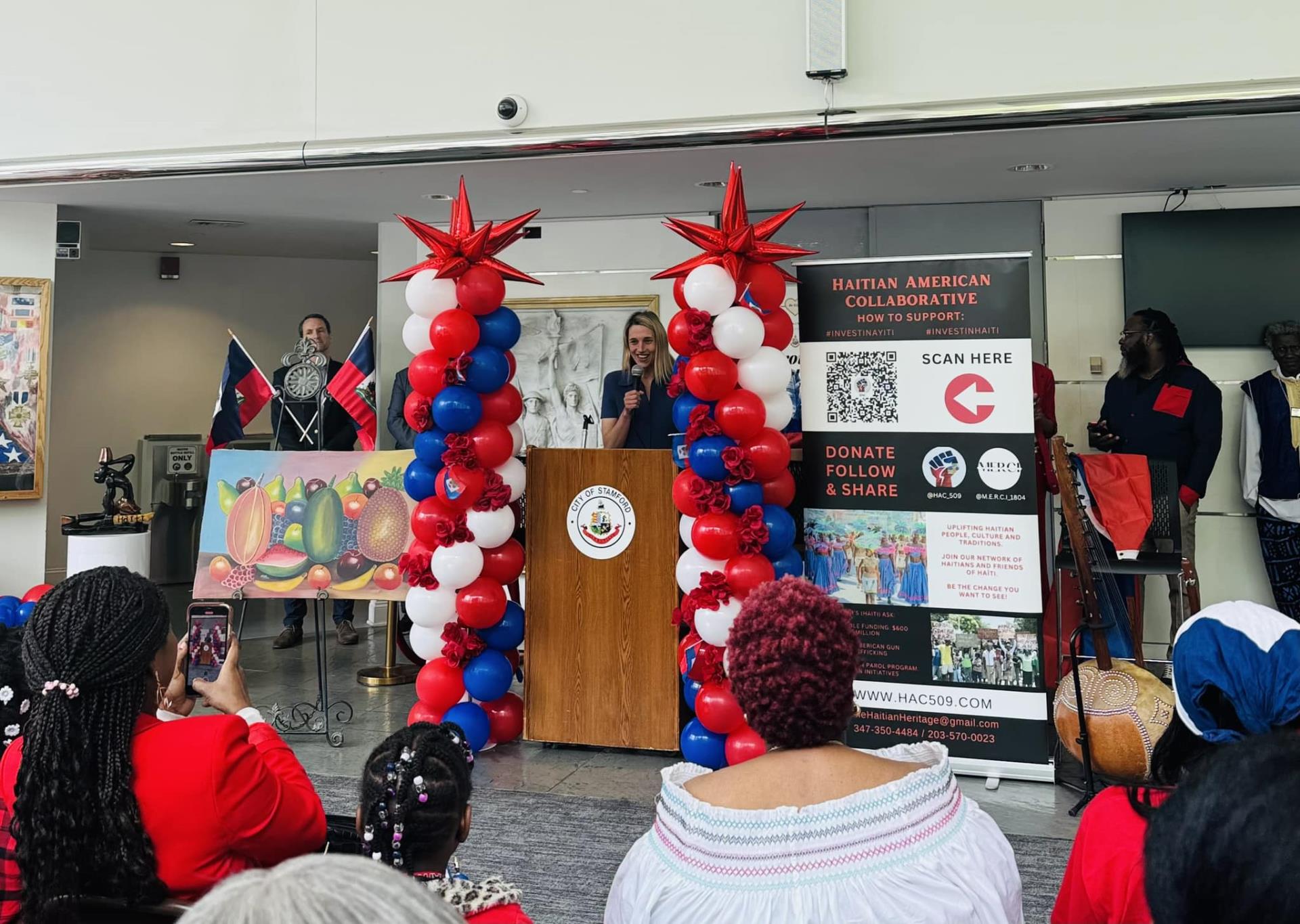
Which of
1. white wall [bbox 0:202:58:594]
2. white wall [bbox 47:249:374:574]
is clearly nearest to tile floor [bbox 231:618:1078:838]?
white wall [bbox 0:202:58:594]

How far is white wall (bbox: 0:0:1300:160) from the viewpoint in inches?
191

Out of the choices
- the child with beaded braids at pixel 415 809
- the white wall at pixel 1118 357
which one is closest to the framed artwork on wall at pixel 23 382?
the child with beaded braids at pixel 415 809

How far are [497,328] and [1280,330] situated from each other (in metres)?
4.51

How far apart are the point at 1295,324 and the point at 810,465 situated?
11.7ft

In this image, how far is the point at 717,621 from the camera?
4117mm

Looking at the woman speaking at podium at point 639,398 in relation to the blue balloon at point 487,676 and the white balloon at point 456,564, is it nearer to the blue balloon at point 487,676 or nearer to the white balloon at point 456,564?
the white balloon at point 456,564

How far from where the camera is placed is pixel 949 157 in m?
5.58

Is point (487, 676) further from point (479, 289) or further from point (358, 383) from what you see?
point (358, 383)

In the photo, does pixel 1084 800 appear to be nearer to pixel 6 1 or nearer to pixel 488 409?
pixel 488 409

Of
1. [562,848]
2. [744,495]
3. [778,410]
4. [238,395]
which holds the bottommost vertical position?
[562,848]

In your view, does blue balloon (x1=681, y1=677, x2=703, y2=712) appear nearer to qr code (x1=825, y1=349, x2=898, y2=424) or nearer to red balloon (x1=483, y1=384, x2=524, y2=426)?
qr code (x1=825, y1=349, x2=898, y2=424)

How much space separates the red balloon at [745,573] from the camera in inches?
162

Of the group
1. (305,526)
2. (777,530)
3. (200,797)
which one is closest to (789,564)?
(777,530)

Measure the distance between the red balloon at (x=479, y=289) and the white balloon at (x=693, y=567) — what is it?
1.29 m
